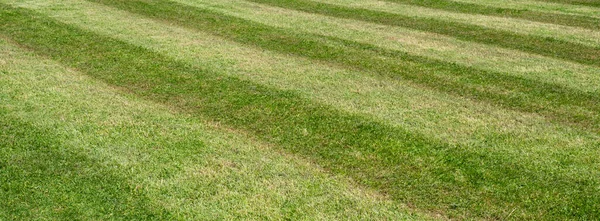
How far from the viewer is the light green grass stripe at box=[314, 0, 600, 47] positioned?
12242 millimetres

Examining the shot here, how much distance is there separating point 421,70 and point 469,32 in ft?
10.8

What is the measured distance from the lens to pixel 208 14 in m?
13.7

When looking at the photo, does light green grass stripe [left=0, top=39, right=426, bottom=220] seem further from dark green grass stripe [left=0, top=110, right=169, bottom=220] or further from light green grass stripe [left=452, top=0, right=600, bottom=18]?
light green grass stripe [left=452, top=0, right=600, bottom=18]

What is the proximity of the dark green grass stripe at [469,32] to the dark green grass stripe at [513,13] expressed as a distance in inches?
66.6

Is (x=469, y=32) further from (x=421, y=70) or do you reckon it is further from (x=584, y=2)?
(x=584, y=2)

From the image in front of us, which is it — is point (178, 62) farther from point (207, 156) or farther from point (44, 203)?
point (44, 203)

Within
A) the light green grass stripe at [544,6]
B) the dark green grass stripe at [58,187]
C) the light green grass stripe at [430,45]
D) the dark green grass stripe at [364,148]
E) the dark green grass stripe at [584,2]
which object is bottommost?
the dark green grass stripe at [584,2]

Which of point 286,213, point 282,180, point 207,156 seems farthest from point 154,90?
point 286,213

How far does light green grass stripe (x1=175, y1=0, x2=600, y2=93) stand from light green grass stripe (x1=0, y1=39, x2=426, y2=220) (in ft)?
16.1

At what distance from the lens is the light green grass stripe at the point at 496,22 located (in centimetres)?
1224

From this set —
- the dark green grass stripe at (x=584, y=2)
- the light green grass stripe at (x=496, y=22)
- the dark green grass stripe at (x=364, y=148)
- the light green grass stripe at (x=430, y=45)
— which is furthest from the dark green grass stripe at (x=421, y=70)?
the dark green grass stripe at (x=584, y=2)

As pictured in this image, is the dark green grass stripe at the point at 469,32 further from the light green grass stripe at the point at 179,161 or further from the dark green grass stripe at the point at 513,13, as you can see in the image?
the light green grass stripe at the point at 179,161

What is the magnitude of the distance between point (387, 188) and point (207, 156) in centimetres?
193

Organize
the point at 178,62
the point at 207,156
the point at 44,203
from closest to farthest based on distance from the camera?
the point at 44,203 → the point at 207,156 → the point at 178,62
